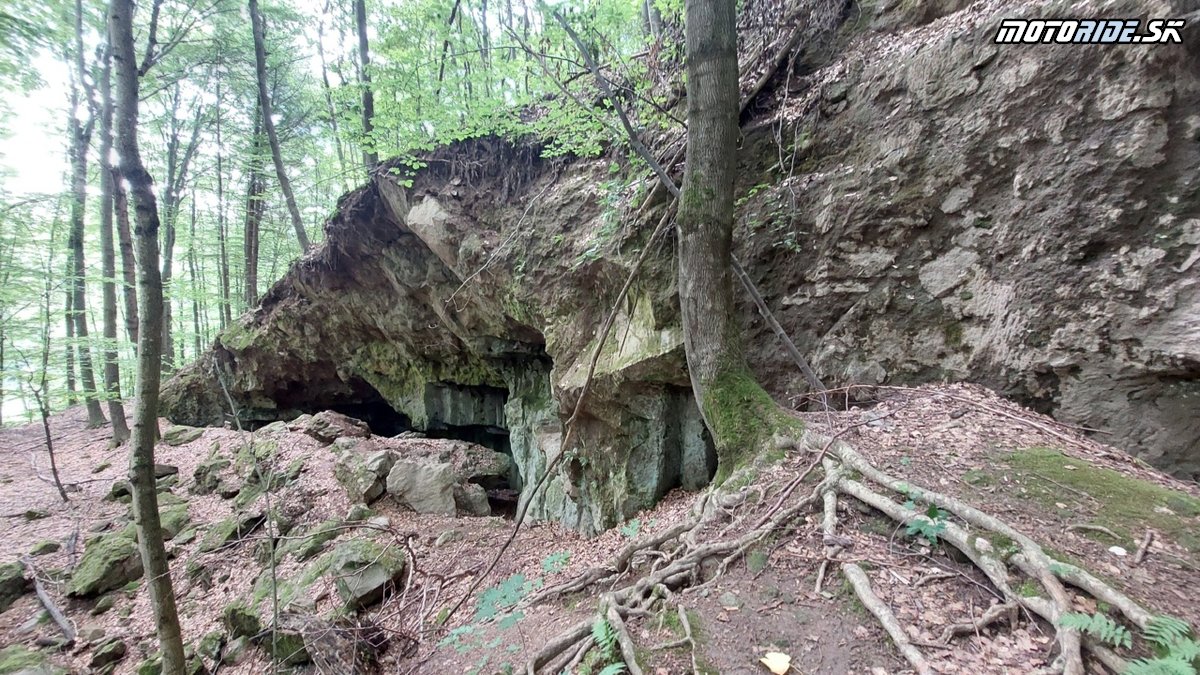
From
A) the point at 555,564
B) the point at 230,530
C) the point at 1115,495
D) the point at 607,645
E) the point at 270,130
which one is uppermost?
the point at 270,130

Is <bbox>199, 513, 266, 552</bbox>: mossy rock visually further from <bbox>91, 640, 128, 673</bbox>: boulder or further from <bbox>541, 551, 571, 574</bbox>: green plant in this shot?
<bbox>541, 551, 571, 574</bbox>: green plant

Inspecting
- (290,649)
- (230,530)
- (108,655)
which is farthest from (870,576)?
(230,530)

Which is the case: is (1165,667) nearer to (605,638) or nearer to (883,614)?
(883,614)

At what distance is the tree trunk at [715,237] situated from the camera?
385 cm

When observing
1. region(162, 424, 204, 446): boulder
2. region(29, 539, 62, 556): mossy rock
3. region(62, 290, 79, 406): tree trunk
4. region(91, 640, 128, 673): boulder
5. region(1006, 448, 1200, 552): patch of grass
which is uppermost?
region(62, 290, 79, 406): tree trunk

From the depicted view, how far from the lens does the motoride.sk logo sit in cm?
318

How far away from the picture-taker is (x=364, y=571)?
4.77m

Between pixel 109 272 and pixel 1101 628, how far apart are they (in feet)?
60.5

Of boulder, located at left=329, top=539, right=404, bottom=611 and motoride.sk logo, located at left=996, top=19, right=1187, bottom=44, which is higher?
motoride.sk logo, located at left=996, top=19, right=1187, bottom=44

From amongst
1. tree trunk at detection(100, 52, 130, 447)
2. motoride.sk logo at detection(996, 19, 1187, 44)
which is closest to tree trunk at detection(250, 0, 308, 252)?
tree trunk at detection(100, 52, 130, 447)

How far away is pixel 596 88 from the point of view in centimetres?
639

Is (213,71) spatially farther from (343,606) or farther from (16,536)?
(343,606)

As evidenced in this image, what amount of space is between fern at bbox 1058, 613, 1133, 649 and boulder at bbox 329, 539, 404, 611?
5.24m

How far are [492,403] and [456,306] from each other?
12.3 feet
